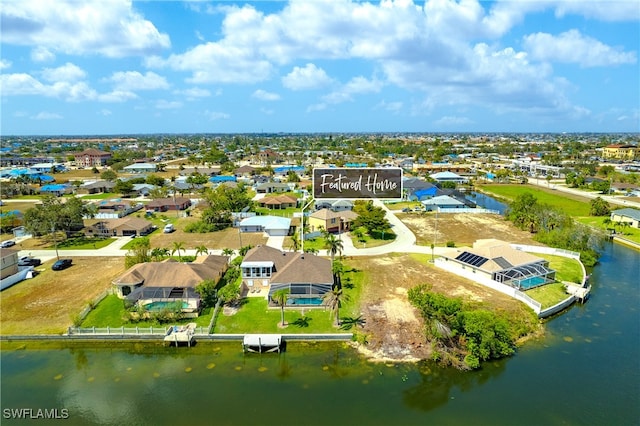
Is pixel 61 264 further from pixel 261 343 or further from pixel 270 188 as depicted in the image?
pixel 270 188

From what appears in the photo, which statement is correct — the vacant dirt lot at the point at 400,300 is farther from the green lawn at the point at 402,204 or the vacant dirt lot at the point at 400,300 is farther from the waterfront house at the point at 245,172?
the waterfront house at the point at 245,172

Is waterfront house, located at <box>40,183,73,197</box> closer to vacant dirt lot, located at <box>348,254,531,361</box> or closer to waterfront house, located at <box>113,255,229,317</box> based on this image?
waterfront house, located at <box>113,255,229,317</box>

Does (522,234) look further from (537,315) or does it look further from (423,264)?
(537,315)

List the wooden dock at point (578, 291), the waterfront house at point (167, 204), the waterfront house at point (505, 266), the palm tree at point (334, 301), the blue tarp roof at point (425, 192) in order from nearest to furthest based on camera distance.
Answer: the palm tree at point (334, 301)
the wooden dock at point (578, 291)
the waterfront house at point (505, 266)
the waterfront house at point (167, 204)
the blue tarp roof at point (425, 192)

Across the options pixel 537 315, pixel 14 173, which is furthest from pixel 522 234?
pixel 14 173

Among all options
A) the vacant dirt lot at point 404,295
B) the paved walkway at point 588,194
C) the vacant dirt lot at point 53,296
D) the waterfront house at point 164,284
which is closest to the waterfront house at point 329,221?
the vacant dirt lot at point 404,295

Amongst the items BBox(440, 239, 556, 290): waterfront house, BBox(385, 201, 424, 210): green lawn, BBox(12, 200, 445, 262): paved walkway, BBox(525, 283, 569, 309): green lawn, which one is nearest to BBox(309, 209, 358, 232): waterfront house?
BBox(12, 200, 445, 262): paved walkway

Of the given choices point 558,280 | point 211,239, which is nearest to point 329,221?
point 211,239
